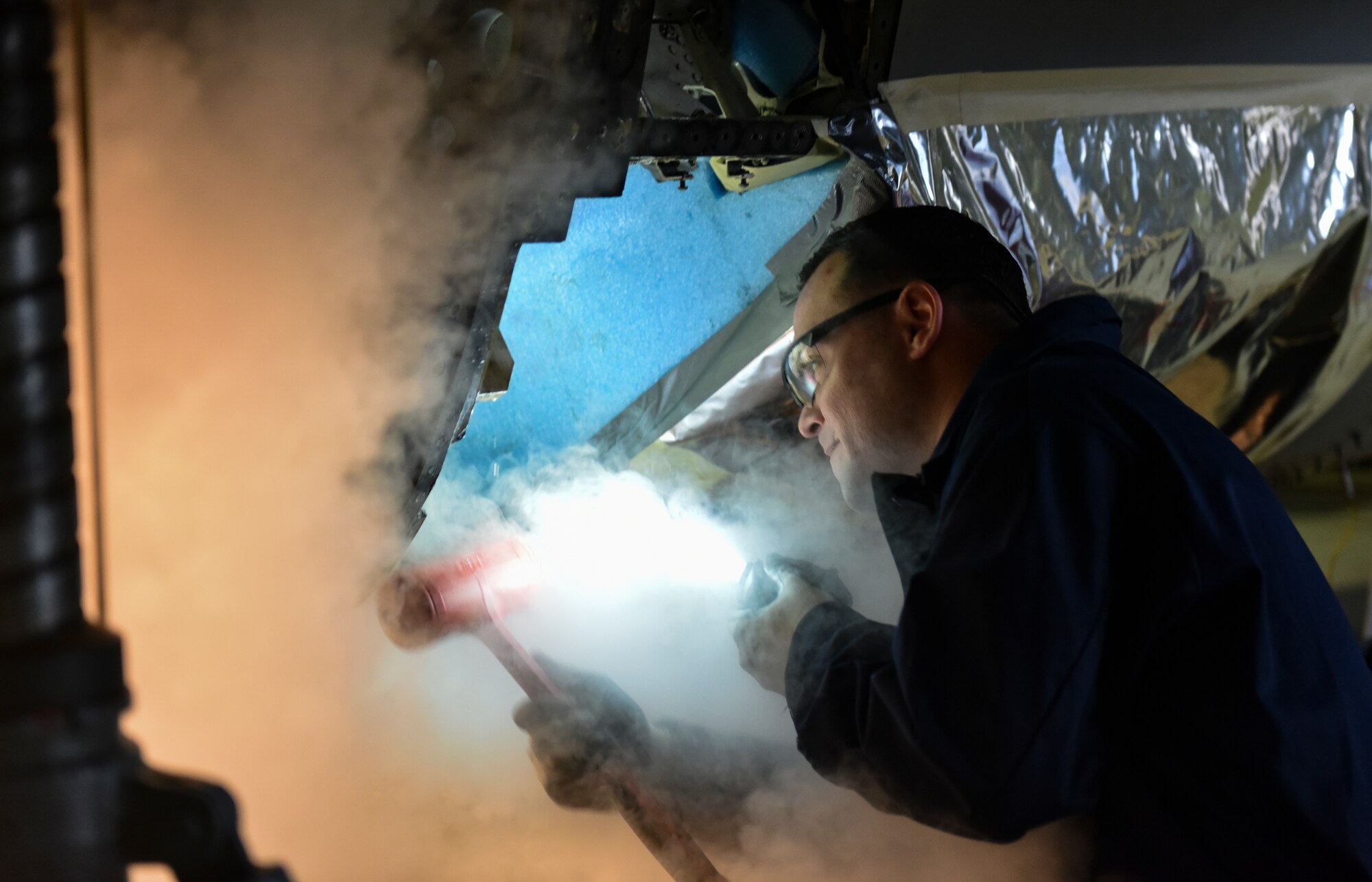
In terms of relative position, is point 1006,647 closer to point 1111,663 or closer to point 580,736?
point 1111,663

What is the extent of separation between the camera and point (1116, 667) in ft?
3.26

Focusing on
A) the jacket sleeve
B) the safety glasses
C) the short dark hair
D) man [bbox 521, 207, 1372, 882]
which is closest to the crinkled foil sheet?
the short dark hair

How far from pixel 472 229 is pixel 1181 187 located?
1150 mm

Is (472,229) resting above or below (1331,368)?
above

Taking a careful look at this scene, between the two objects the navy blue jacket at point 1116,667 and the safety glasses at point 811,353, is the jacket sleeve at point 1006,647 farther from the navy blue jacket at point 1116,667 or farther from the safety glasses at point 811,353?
the safety glasses at point 811,353

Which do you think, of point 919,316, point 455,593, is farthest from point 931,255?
point 455,593

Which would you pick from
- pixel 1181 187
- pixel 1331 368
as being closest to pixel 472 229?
pixel 1181 187

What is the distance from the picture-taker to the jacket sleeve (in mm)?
897

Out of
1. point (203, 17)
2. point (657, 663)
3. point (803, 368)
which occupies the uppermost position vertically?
point (203, 17)

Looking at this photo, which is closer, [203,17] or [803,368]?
[203,17]

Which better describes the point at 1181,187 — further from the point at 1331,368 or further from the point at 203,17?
the point at 203,17

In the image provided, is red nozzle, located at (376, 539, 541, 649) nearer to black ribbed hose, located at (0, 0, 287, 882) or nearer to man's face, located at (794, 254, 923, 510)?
man's face, located at (794, 254, 923, 510)

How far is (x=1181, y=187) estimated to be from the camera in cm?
150

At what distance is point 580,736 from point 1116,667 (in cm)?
59
